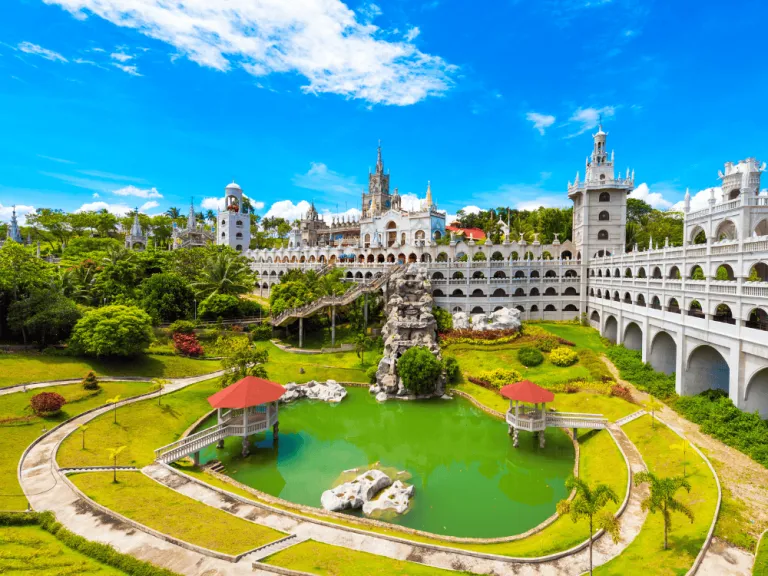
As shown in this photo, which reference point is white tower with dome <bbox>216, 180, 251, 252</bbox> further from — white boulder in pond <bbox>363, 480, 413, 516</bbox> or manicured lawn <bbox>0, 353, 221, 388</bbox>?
white boulder in pond <bbox>363, 480, 413, 516</bbox>

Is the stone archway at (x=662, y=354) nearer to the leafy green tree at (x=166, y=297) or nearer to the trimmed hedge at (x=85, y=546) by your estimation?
the trimmed hedge at (x=85, y=546)

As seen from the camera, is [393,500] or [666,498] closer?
[666,498]

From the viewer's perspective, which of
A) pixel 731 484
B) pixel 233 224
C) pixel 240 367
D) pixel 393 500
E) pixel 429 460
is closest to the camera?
pixel 731 484

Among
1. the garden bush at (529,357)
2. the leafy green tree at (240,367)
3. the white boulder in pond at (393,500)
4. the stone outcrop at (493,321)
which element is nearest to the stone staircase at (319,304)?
the stone outcrop at (493,321)

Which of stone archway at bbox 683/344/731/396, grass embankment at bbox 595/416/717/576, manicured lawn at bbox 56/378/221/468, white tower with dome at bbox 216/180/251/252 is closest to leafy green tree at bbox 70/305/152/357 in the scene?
manicured lawn at bbox 56/378/221/468

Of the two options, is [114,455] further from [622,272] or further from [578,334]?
[578,334]

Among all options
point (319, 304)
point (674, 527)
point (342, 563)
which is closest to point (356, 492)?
point (342, 563)
